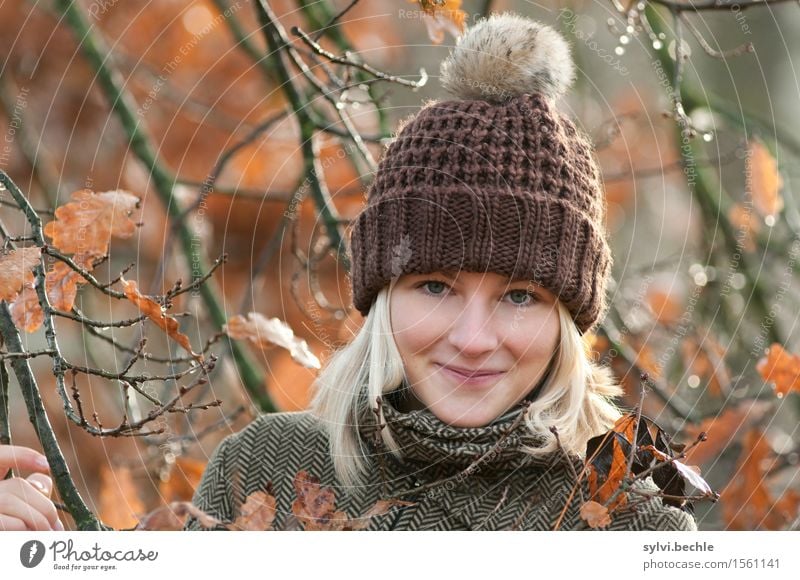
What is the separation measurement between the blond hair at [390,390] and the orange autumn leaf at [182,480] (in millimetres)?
541

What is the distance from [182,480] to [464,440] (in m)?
0.89

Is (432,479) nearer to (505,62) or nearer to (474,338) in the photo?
A: (474,338)

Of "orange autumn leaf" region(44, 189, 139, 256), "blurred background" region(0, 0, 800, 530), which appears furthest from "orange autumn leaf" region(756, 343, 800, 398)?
"orange autumn leaf" region(44, 189, 139, 256)

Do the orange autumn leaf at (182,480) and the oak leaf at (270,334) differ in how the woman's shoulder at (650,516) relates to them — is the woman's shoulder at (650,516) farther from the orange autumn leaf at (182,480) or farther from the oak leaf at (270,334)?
the orange autumn leaf at (182,480)

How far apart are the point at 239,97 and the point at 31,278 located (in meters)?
2.15

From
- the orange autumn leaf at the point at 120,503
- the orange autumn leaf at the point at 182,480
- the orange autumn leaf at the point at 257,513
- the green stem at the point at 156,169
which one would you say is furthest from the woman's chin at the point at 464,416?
the orange autumn leaf at the point at 120,503

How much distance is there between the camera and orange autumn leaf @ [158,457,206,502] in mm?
1883

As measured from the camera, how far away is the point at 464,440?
4.13 ft

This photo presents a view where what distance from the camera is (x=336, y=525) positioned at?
4.36 feet

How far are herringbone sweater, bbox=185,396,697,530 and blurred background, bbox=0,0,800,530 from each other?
0.66 feet

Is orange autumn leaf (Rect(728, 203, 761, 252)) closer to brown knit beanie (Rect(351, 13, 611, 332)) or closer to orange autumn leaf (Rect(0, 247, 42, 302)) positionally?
brown knit beanie (Rect(351, 13, 611, 332))

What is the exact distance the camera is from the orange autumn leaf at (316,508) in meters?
1.33
